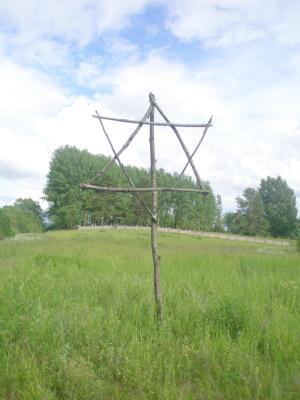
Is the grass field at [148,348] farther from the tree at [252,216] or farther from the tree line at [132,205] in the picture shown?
the tree at [252,216]

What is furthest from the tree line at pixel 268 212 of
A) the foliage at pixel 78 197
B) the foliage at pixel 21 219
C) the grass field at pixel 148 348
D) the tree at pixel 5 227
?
the grass field at pixel 148 348

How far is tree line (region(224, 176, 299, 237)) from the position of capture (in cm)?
5906

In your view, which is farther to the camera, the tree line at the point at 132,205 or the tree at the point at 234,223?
the tree at the point at 234,223

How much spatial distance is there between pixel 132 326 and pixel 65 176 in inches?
2011

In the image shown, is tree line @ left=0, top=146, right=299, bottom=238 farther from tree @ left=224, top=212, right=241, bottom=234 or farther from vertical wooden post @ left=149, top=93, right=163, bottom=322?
vertical wooden post @ left=149, top=93, right=163, bottom=322

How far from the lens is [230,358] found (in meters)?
Result: 4.02

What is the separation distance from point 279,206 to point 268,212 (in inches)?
80.5

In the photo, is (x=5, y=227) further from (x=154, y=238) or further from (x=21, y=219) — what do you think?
(x=21, y=219)

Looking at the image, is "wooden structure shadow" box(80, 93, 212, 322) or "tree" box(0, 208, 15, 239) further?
"tree" box(0, 208, 15, 239)

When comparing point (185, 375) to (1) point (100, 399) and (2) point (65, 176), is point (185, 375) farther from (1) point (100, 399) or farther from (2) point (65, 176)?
(2) point (65, 176)

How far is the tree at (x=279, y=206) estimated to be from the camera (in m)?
60.1

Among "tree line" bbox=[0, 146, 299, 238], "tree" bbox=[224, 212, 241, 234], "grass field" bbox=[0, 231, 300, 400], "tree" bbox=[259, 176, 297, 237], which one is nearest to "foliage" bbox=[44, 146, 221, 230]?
"tree line" bbox=[0, 146, 299, 238]

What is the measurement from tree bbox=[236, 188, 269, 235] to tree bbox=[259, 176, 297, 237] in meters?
2.02

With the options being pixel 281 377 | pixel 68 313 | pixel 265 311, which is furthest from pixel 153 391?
pixel 265 311
